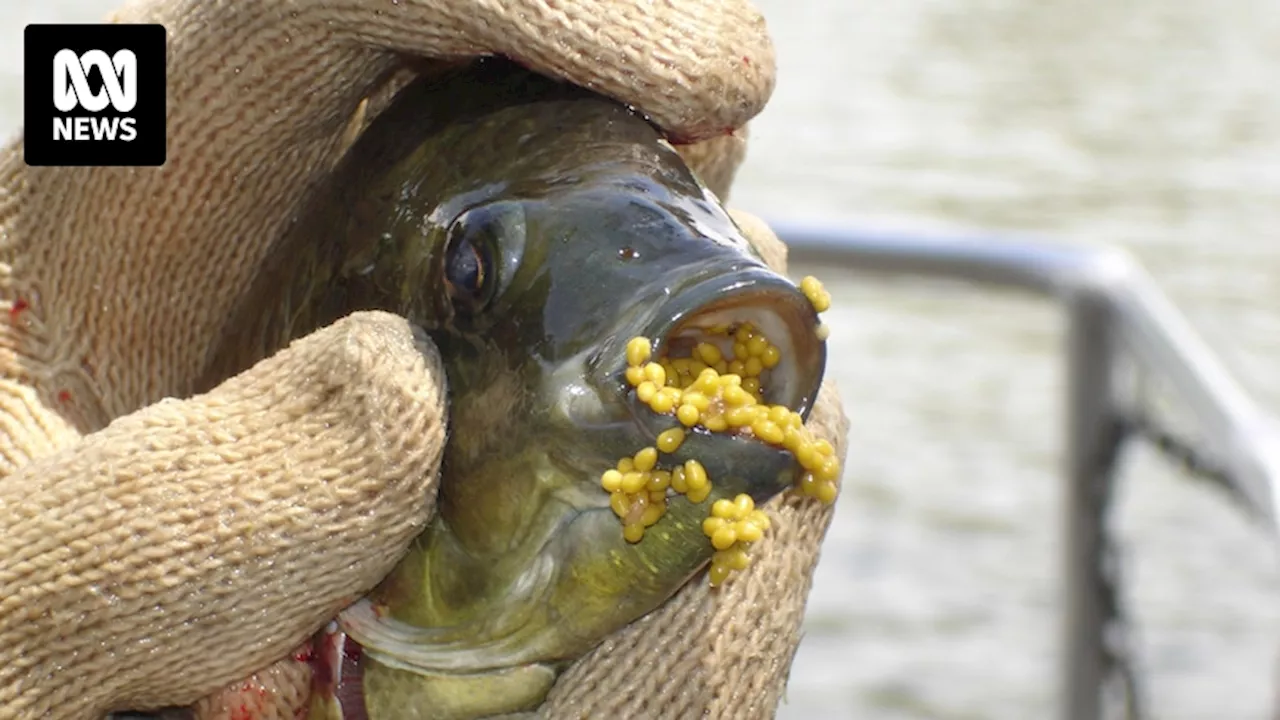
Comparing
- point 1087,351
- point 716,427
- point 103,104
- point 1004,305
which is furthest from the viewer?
point 1004,305

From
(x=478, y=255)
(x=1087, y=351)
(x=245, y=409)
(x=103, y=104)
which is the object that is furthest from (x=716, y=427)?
(x=1087, y=351)

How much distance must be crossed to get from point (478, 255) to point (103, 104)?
0.58 metres

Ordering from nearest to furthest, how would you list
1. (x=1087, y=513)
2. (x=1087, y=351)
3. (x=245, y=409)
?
(x=245, y=409) < (x=1087, y=351) < (x=1087, y=513)

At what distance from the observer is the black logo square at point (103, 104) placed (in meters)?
1.70

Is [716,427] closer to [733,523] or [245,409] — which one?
[733,523]

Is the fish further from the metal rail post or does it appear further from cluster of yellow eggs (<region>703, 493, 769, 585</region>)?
the metal rail post

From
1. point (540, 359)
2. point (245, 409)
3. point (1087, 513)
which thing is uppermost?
point (540, 359)

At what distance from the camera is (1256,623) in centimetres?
609

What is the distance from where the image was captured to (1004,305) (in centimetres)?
843

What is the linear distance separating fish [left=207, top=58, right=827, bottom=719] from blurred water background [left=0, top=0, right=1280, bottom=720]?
172 centimetres

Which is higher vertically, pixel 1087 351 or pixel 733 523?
pixel 733 523

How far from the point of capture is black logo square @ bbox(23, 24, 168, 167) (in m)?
1.70

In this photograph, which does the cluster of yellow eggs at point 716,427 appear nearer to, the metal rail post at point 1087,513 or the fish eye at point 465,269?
the fish eye at point 465,269

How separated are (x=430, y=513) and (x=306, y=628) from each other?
0.17 meters
